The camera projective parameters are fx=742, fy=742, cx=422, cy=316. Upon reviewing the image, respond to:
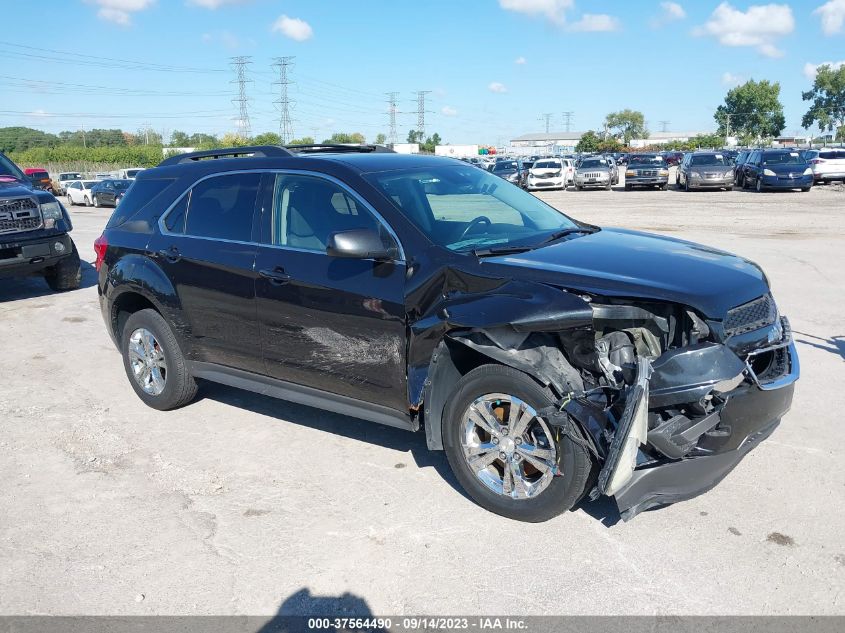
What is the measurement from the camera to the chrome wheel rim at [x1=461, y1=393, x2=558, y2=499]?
374 cm

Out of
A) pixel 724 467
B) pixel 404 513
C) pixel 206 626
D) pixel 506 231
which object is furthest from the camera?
pixel 506 231

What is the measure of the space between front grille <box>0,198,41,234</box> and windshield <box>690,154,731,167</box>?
27.9 metres

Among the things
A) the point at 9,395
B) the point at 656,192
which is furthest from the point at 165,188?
the point at 656,192

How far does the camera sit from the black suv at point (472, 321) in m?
3.55

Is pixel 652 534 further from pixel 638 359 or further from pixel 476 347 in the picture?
pixel 476 347

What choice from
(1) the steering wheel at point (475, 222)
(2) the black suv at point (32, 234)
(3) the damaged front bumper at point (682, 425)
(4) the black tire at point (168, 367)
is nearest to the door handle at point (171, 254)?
(4) the black tire at point (168, 367)

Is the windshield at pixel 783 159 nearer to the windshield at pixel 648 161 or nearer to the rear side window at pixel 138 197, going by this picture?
the windshield at pixel 648 161

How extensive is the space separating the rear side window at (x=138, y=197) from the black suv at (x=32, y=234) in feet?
15.5

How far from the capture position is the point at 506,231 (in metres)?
4.66

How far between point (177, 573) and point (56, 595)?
0.54 metres

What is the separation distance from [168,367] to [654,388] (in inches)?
145

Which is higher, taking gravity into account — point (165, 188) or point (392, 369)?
point (165, 188)

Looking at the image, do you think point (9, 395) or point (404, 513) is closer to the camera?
point (404, 513)

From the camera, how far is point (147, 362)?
582 cm
